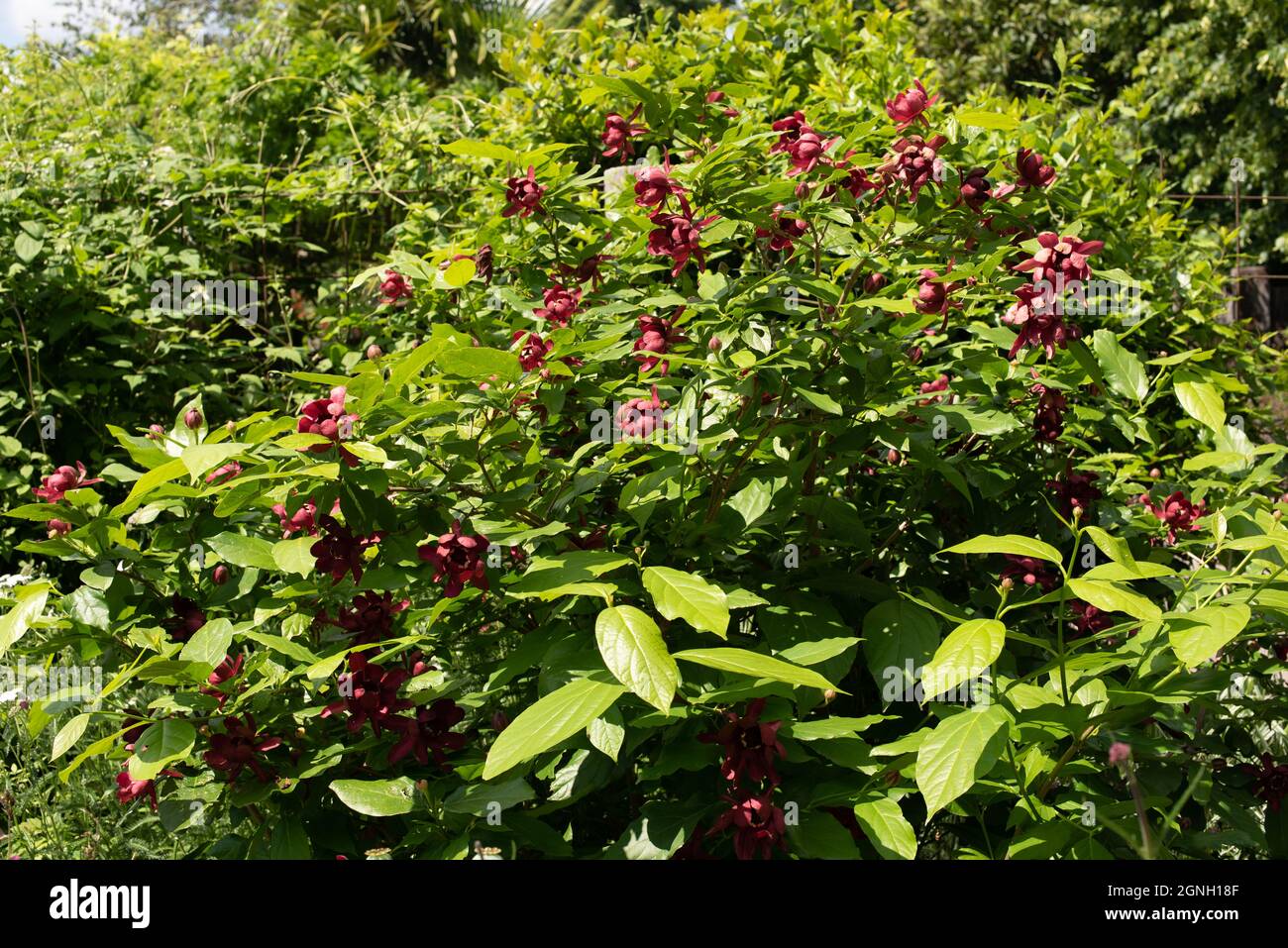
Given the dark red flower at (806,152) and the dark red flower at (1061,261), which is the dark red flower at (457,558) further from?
the dark red flower at (1061,261)

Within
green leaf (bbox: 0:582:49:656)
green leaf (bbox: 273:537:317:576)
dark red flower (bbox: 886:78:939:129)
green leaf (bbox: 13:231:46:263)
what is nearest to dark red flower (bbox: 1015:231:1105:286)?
dark red flower (bbox: 886:78:939:129)

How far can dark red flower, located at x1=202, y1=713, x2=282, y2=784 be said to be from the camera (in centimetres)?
149

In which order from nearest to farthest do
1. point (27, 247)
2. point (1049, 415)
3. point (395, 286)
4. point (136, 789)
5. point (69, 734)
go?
point (69, 734) → point (136, 789) → point (1049, 415) → point (395, 286) → point (27, 247)

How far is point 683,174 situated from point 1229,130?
1374 cm

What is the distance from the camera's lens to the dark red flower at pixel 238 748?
1491 mm

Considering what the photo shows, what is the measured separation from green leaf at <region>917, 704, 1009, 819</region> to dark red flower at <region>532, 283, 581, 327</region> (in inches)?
37.0

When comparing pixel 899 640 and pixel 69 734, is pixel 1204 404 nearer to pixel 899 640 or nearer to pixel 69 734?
pixel 899 640

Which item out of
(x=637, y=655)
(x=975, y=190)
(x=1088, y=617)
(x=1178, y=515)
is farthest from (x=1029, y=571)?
(x=637, y=655)

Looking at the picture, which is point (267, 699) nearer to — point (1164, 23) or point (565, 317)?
point (565, 317)

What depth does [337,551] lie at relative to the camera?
4.87 ft

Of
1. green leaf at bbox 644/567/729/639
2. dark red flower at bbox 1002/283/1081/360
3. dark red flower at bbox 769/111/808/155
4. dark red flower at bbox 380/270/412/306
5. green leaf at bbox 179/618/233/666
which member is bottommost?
green leaf at bbox 179/618/233/666

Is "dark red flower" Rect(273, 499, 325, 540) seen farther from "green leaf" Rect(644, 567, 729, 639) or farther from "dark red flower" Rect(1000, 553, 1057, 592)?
"dark red flower" Rect(1000, 553, 1057, 592)

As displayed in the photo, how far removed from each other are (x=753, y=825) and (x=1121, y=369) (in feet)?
3.55

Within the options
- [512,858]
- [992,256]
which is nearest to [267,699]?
[512,858]
